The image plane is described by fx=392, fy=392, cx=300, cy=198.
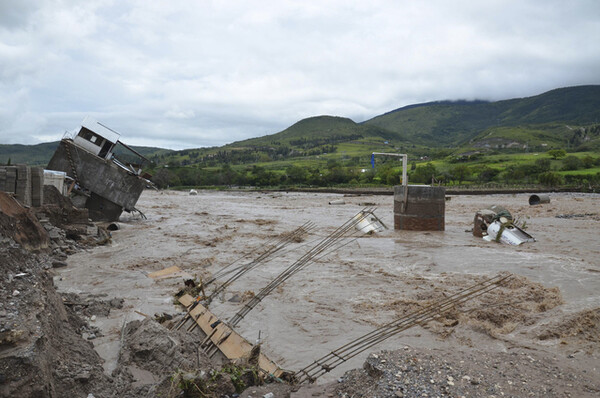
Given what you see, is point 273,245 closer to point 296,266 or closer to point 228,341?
point 296,266

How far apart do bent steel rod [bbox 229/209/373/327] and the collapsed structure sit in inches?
586

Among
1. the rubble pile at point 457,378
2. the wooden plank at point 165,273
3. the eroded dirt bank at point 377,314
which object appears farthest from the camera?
the wooden plank at point 165,273

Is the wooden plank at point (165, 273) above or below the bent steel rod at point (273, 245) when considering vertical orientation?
above

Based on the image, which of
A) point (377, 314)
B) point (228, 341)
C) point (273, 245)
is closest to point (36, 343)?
point (228, 341)

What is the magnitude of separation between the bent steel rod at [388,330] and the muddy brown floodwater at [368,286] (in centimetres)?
20

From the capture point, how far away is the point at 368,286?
11.7 meters

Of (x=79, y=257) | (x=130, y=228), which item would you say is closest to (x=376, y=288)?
(x=79, y=257)

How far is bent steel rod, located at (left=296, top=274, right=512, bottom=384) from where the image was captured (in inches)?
258

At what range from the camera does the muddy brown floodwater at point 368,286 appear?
300 inches

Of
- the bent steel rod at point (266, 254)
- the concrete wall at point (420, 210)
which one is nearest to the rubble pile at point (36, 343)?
the bent steel rod at point (266, 254)

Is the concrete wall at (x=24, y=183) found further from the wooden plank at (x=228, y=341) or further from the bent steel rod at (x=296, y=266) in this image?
the wooden plank at (x=228, y=341)

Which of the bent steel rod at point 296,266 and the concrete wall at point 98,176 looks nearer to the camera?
the bent steel rod at point 296,266

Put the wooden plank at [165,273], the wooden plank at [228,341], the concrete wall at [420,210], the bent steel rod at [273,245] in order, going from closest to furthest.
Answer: the wooden plank at [228,341] < the wooden plank at [165,273] < the bent steel rod at [273,245] < the concrete wall at [420,210]

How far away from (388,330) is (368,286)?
3547mm
